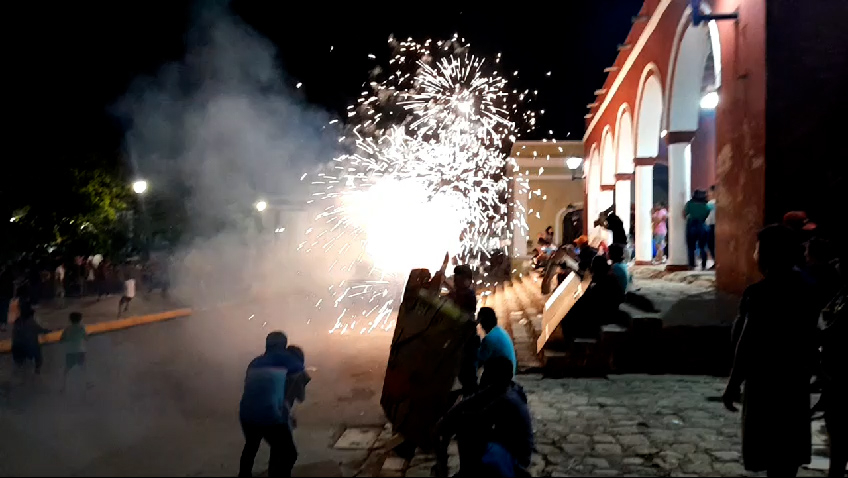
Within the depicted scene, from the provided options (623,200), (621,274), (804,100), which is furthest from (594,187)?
(804,100)

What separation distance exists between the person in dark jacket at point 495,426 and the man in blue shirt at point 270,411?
1.30 m

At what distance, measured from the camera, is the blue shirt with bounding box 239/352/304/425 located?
4.41 m

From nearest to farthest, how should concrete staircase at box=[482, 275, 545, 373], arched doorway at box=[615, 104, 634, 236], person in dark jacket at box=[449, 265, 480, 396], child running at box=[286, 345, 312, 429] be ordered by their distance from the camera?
child running at box=[286, 345, 312, 429], person in dark jacket at box=[449, 265, 480, 396], concrete staircase at box=[482, 275, 545, 373], arched doorway at box=[615, 104, 634, 236]

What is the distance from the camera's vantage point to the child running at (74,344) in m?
8.20

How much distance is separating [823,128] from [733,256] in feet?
6.46

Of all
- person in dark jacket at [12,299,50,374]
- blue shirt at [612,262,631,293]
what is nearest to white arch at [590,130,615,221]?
blue shirt at [612,262,631,293]

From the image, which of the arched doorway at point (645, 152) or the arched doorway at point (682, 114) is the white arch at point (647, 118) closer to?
the arched doorway at point (645, 152)

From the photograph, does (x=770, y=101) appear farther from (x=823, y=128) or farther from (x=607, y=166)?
(x=607, y=166)

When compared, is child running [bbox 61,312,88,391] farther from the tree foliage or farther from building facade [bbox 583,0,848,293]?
the tree foliage

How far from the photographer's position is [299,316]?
52.7ft

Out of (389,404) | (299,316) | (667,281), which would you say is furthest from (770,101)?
(299,316)

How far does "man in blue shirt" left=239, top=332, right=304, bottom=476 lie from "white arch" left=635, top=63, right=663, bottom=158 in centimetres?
1175

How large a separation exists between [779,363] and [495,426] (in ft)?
5.19

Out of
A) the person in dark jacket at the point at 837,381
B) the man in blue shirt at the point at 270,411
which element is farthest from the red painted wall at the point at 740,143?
the man in blue shirt at the point at 270,411
